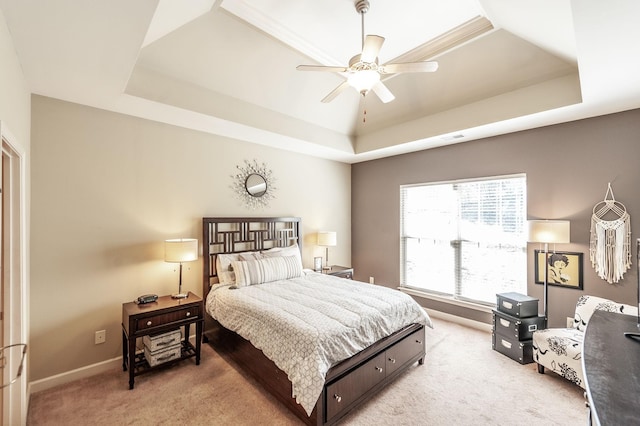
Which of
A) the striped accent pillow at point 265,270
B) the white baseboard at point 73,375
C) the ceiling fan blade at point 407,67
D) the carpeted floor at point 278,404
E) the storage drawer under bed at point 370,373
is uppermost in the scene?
the ceiling fan blade at point 407,67

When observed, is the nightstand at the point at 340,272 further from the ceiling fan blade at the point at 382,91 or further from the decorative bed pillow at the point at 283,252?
the ceiling fan blade at the point at 382,91

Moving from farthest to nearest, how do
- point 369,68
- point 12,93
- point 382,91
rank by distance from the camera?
point 382,91 → point 369,68 → point 12,93

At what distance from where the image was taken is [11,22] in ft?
5.19

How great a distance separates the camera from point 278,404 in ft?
7.52

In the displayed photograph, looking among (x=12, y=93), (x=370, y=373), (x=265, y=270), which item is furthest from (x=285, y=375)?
(x=12, y=93)

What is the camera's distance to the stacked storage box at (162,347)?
2686 mm

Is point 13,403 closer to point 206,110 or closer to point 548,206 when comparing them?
point 206,110

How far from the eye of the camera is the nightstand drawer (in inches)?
101

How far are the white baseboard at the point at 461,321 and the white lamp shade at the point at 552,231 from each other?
1446mm

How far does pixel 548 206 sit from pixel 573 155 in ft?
1.99

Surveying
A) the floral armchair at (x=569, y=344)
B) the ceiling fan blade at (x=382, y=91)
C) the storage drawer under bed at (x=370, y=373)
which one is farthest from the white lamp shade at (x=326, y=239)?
the floral armchair at (x=569, y=344)

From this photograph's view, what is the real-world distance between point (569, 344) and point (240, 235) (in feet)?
12.2

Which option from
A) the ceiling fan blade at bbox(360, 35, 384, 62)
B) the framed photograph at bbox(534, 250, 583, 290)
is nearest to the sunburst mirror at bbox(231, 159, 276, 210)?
the ceiling fan blade at bbox(360, 35, 384, 62)

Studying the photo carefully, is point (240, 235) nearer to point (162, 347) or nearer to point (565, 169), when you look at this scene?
point (162, 347)
